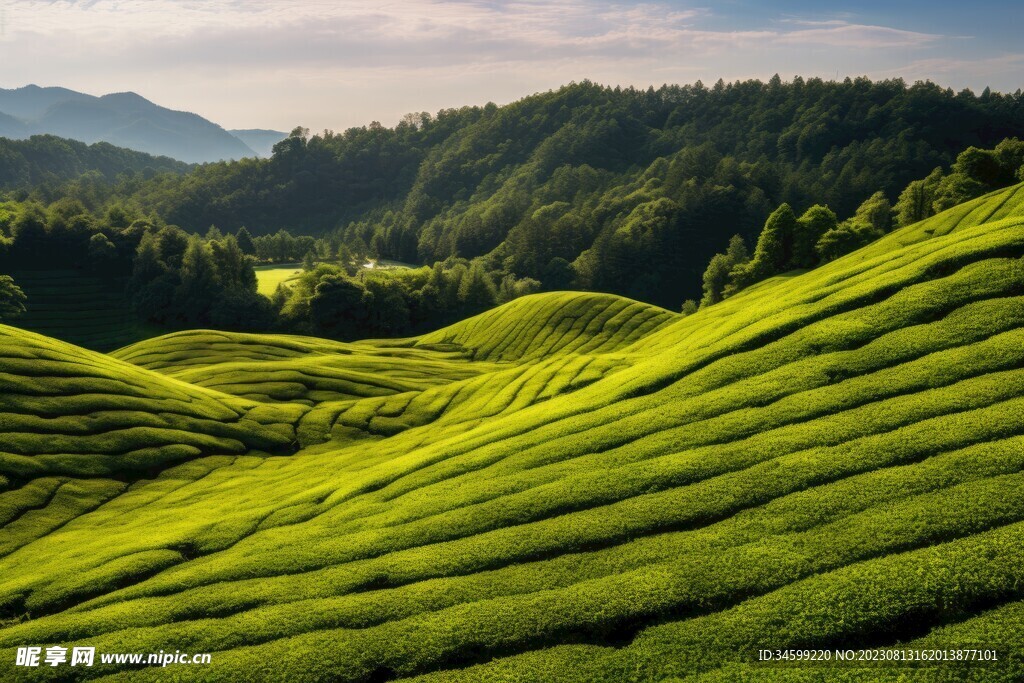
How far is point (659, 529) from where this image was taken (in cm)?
2138

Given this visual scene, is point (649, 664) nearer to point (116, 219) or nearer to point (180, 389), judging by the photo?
point (180, 389)

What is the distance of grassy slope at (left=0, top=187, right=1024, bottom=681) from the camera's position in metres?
16.6

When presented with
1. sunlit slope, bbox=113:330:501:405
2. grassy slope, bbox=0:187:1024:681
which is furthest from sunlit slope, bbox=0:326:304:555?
sunlit slope, bbox=113:330:501:405

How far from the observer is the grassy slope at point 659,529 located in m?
16.6

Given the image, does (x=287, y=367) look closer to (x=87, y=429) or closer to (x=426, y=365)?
(x=426, y=365)

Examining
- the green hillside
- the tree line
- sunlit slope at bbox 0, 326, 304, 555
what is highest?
the tree line

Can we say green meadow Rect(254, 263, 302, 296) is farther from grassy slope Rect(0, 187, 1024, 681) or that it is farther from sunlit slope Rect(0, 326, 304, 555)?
grassy slope Rect(0, 187, 1024, 681)

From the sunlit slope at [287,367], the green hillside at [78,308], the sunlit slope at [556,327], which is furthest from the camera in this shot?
the green hillside at [78,308]

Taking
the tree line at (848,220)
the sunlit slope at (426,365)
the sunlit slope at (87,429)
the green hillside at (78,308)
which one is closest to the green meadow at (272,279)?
the green hillside at (78,308)

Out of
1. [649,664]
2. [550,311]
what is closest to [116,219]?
[550,311]

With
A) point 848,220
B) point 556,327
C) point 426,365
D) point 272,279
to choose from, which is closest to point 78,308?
point 272,279

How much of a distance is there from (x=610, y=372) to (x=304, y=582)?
89.4ft

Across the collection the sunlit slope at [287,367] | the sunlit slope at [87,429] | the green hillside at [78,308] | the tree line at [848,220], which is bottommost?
the green hillside at [78,308]

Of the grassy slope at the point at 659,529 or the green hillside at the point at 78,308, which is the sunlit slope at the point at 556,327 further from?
the green hillside at the point at 78,308
